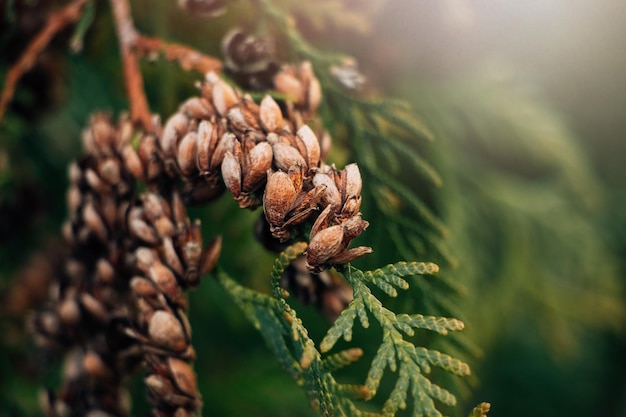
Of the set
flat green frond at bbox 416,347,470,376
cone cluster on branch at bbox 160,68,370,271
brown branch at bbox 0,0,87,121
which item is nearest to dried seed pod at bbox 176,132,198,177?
cone cluster on branch at bbox 160,68,370,271

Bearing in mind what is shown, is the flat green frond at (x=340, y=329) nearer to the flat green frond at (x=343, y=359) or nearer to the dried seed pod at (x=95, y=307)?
the flat green frond at (x=343, y=359)

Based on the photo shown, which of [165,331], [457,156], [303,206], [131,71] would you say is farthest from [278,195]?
[457,156]

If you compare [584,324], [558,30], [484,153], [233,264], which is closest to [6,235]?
[233,264]

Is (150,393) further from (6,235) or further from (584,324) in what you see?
(584,324)

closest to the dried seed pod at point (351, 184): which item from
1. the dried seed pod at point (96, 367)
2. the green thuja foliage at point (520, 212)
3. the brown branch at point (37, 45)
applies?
the dried seed pod at point (96, 367)

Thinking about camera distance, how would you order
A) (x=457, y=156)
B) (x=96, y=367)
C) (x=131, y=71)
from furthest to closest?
(x=457, y=156), (x=131, y=71), (x=96, y=367)

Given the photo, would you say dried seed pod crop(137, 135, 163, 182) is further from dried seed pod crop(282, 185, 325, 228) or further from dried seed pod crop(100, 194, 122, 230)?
dried seed pod crop(282, 185, 325, 228)

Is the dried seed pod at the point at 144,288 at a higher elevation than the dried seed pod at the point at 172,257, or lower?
lower

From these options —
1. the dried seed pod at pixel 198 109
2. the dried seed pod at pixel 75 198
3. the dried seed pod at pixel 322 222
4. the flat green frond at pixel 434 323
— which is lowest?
the dried seed pod at pixel 75 198

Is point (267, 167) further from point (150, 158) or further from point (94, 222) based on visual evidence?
point (94, 222)
